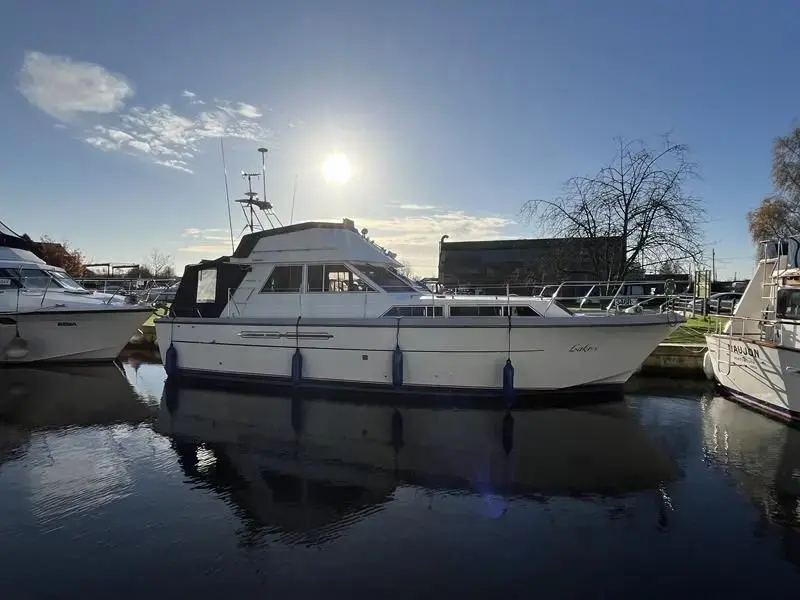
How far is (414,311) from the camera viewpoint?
34.8 ft

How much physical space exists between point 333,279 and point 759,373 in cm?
868

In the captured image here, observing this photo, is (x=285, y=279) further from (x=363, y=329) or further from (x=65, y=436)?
(x=65, y=436)

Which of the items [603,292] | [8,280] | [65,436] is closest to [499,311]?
[65,436]

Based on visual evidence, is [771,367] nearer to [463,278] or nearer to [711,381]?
[711,381]

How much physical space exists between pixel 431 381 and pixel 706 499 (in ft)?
17.4

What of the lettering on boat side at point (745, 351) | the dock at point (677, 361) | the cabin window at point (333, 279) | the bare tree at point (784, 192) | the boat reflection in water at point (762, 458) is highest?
the bare tree at point (784, 192)

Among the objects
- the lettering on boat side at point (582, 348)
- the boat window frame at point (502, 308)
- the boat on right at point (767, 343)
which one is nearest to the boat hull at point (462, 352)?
the lettering on boat side at point (582, 348)

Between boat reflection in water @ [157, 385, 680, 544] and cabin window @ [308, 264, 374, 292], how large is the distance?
2.53 metres

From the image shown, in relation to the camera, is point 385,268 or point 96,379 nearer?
point 385,268

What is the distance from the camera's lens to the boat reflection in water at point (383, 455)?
5945 mm

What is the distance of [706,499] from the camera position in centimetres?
598

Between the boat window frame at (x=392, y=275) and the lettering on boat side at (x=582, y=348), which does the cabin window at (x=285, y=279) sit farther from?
the lettering on boat side at (x=582, y=348)

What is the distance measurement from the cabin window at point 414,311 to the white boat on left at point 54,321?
8282mm

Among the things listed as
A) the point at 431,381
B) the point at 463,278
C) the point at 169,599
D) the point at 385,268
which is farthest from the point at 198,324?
the point at 463,278
